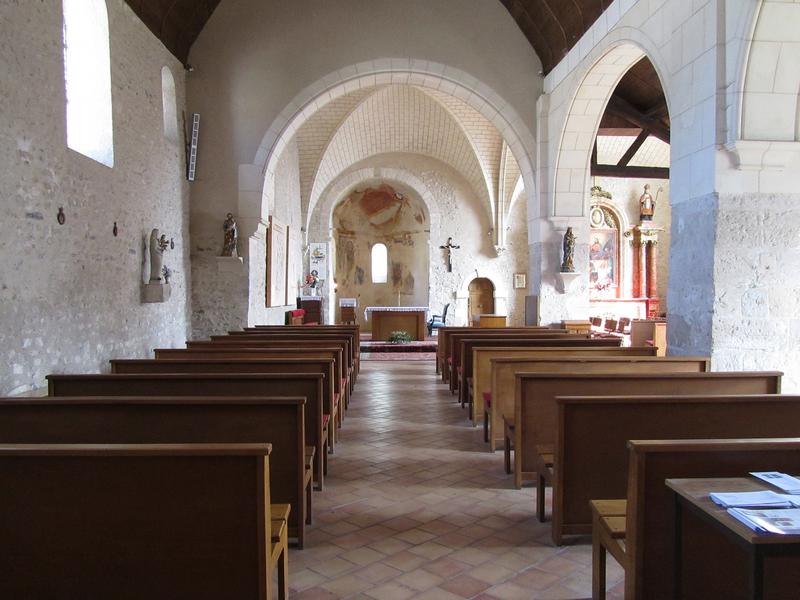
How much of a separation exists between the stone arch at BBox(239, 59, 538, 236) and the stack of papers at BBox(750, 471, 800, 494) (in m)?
9.64

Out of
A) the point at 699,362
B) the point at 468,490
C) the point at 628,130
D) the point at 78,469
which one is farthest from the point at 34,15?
the point at 628,130

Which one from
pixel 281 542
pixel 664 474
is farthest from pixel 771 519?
pixel 281 542

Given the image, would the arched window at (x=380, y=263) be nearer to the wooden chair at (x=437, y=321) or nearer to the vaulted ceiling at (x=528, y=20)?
the wooden chair at (x=437, y=321)

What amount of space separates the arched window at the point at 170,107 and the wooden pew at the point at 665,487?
9.68 metres

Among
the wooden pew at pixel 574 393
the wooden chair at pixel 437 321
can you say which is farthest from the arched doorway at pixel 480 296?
the wooden pew at pixel 574 393

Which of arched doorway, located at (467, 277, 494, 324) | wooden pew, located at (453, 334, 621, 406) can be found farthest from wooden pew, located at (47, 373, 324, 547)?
arched doorway, located at (467, 277, 494, 324)

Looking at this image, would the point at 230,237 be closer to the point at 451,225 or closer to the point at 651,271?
the point at 451,225

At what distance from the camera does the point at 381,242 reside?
22547 mm

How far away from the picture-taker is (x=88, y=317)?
674cm

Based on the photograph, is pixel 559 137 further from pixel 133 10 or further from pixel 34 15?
pixel 34 15

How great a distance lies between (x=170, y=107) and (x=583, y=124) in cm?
722

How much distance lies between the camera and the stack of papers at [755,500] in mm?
1791

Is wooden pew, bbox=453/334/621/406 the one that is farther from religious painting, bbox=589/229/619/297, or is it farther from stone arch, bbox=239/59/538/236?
religious painting, bbox=589/229/619/297

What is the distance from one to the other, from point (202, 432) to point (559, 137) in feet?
29.8
